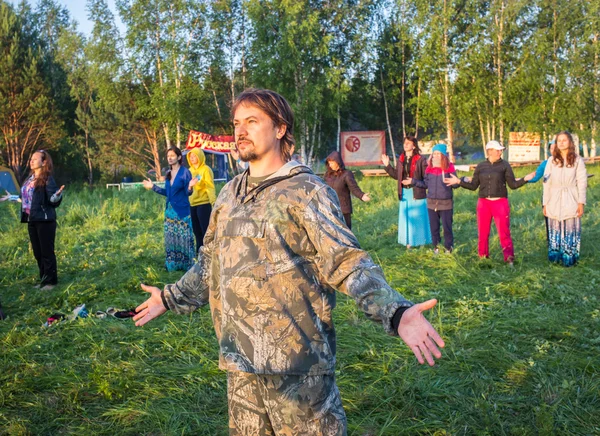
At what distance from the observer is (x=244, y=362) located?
206 cm

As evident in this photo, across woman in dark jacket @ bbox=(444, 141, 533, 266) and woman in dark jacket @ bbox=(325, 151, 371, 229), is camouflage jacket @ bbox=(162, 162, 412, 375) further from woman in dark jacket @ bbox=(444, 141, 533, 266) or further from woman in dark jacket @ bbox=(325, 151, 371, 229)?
woman in dark jacket @ bbox=(325, 151, 371, 229)

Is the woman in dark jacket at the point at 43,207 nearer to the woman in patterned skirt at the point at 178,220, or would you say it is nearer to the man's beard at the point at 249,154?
the woman in patterned skirt at the point at 178,220

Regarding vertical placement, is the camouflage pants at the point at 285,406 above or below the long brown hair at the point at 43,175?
below

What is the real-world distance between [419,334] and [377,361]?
2.74 meters

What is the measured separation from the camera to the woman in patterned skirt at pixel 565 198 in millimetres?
7938

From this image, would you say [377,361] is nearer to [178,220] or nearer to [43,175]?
[178,220]

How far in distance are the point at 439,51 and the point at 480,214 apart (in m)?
22.4

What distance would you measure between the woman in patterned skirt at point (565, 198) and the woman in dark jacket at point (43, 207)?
6779 millimetres

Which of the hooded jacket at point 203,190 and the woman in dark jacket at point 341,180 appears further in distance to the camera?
the woman in dark jacket at point 341,180

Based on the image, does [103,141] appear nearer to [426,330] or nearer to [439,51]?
[439,51]

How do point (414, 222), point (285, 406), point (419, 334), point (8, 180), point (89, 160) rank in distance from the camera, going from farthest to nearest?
point (89, 160) → point (8, 180) → point (414, 222) → point (285, 406) → point (419, 334)

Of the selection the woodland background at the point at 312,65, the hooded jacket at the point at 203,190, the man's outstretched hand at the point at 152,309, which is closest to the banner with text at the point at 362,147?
the woodland background at the point at 312,65

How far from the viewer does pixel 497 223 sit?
8281 millimetres

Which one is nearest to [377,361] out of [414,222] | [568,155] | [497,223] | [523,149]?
[497,223]
